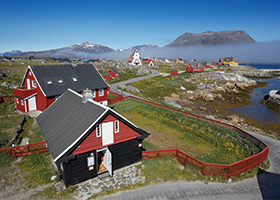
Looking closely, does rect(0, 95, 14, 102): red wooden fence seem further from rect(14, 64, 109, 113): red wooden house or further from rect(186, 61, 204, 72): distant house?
rect(186, 61, 204, 72): distant house

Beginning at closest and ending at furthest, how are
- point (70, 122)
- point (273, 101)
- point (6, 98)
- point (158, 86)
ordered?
point (70, 122)
point (6, 98)
point (273, 101)
point (158, 86)

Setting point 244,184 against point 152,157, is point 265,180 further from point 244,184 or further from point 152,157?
point 152,157

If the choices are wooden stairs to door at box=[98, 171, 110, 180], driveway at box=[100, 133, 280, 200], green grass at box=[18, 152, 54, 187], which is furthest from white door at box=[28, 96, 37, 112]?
driveway at box=[100, 133, 280, 200]

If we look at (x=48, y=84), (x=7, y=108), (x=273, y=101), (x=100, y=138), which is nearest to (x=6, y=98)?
(x=7, y=108)

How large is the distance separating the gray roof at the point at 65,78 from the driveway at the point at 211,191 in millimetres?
21402

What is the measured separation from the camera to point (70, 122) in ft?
49.7

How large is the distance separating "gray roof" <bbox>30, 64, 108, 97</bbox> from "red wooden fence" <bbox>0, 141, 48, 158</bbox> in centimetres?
1110

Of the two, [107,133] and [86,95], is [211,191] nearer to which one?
[107,133]

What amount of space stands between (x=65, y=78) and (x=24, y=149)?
15987 mm

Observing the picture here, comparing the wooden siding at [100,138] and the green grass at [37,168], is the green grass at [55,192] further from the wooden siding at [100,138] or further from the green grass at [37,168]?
the wooden siding at [100,138]

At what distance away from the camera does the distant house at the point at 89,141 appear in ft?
42.4

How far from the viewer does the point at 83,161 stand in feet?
43.9

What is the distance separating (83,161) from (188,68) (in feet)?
290

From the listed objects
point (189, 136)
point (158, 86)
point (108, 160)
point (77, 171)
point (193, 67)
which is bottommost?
point (189, 136)
